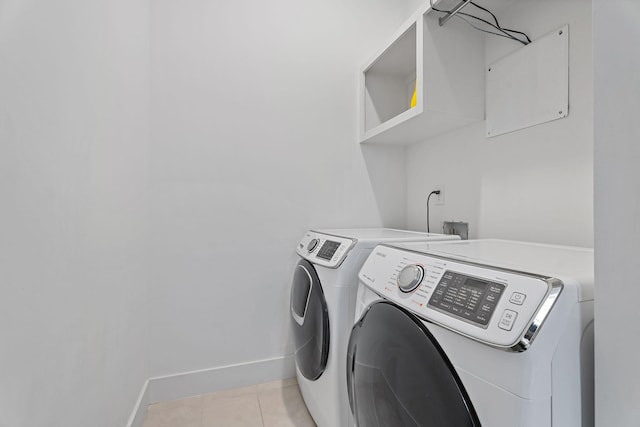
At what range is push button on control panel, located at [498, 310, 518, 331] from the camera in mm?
465

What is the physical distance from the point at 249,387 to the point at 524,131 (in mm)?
1836

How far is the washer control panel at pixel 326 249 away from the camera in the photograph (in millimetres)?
1100

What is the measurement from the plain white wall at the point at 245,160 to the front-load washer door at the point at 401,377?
96cm

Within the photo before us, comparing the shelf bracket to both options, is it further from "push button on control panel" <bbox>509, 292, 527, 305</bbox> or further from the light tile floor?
the light tile floor

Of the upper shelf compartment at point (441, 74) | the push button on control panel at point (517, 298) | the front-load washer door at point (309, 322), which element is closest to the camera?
the push button on control panel at point (517, 298)

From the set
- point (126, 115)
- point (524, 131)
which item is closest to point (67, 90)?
point (126, 115)

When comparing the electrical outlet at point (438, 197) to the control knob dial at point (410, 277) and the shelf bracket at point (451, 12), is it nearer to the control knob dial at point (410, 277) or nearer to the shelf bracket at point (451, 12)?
the shelf bracket at point (451, 12)

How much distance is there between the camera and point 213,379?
5.26 ft

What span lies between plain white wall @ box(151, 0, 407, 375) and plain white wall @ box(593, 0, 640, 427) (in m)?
1.45

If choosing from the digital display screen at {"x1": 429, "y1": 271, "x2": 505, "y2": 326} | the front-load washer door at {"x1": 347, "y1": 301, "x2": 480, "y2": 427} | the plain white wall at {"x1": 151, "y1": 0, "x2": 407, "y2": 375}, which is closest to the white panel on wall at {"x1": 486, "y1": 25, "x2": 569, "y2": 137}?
the plain white wall at {"x1": 151, "y1": 0, "x2": 407, "y2": 375}

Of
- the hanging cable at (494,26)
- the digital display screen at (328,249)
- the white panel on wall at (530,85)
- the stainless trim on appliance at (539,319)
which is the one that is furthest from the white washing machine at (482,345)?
the hanging cable at (494,26)

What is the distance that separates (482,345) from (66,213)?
37.9 inches

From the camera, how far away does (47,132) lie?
2.18 ft

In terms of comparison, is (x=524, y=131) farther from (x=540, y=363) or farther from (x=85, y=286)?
(x=85, y=286)
